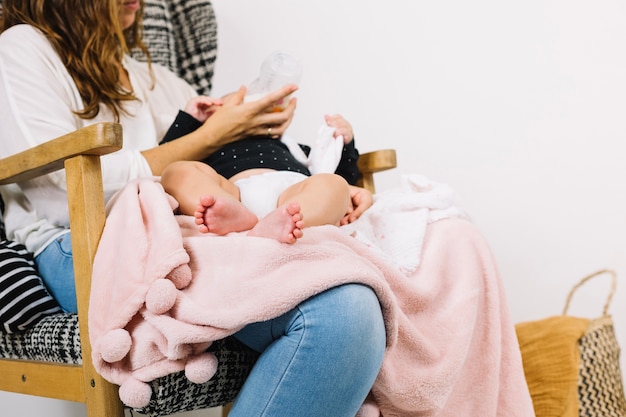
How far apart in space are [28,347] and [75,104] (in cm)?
47

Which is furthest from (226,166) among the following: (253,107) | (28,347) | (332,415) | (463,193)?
(463,193)

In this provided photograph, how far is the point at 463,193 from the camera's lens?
75.7 inches

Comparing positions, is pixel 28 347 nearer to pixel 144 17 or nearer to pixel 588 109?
pixel 144 17

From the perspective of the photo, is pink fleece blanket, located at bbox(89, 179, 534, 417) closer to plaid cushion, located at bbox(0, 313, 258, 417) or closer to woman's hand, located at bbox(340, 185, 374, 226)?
plaid cushion, located at bbox(0, 313, 258, 417)

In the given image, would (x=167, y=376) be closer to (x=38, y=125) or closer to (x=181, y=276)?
(x=181, y=276)

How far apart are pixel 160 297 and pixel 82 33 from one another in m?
0.76

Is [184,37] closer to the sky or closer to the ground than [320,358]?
closer to the sky

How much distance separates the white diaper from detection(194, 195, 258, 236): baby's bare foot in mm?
152

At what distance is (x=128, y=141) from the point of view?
1399 millimetres

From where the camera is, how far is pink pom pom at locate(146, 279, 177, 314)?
0.81m

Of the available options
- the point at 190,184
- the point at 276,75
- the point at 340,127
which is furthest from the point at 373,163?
the point at 190,184

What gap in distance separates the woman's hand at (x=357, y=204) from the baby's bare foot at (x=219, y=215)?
0.37m

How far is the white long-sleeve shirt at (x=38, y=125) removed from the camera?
114 cm

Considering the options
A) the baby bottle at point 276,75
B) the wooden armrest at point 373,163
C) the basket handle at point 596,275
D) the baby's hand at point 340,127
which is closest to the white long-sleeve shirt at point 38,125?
the baby bottle at point 276,75
